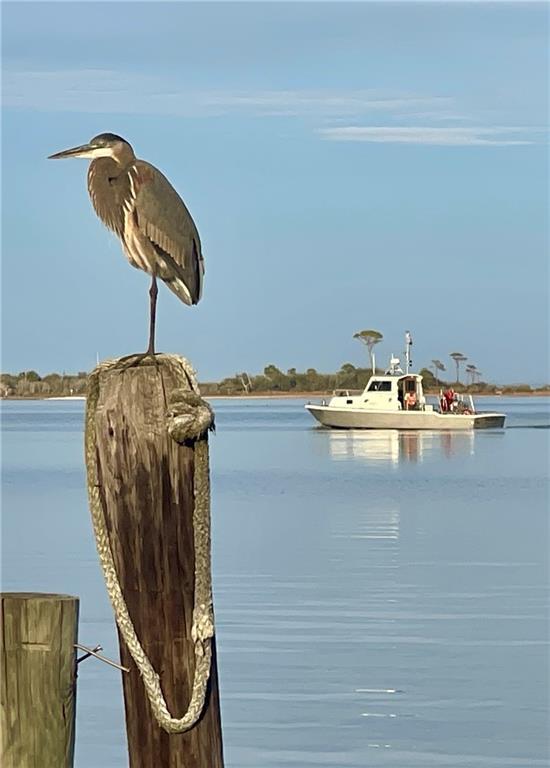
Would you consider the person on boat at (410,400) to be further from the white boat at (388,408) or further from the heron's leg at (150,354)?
the heron's leg at (150,354)

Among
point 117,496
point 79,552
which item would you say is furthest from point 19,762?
point 79,552

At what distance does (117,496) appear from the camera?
5.09 metres

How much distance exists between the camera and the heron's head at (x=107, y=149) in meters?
7.20

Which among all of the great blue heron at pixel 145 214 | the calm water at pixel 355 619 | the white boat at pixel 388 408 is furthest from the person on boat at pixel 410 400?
the great blue heron at pixel 145 214

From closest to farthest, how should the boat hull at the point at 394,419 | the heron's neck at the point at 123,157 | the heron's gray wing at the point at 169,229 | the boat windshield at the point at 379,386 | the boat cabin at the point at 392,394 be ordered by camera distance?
the heron's gray wing at the point at 169,229
the heron's neck at the point at 123,157
the boat cabin at the point at 392,394
the boat windshield at the point at 379,386
the boat hull at the point at 394,419

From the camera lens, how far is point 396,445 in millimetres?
55688

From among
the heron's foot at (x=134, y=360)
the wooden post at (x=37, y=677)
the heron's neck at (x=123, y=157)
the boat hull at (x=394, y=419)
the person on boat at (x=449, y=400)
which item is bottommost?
the boat hull at (x=394, y=419)

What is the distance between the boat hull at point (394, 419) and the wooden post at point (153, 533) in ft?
164

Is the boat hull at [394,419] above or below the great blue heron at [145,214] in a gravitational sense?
below

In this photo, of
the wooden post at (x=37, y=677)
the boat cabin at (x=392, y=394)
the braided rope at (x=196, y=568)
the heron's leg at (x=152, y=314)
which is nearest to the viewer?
the wooden post at (x=37, y=677)

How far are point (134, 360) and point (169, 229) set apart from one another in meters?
1.95

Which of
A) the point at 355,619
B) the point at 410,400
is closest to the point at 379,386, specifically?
the point at 410,400

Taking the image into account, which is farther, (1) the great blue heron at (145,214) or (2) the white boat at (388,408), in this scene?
(2) the white boat at (388,408)

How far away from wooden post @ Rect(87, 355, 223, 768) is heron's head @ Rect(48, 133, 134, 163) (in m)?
2.15
